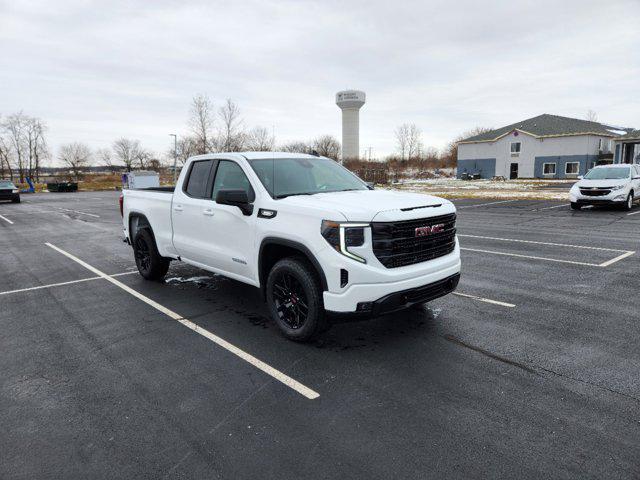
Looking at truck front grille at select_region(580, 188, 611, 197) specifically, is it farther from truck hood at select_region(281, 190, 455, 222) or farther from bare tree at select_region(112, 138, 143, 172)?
bare tree at select_region(112, 138, 143, 172)

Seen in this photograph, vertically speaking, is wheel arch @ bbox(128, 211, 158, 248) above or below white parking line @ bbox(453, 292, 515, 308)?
above

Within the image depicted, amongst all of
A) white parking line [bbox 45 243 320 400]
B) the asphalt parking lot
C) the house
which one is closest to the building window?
the house

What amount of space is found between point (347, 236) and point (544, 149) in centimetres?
5611

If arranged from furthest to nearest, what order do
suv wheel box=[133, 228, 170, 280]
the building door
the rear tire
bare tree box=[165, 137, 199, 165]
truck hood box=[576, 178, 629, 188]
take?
the building door
bare tree box=[165, 137, 199, 165]
the rear tire
truck hood box=[576, 178, 629, 188]
suv wheel box=[133, 228, 170, 280]

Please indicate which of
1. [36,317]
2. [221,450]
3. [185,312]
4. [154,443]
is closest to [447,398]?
[221,450]

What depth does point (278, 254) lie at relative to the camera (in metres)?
4.79

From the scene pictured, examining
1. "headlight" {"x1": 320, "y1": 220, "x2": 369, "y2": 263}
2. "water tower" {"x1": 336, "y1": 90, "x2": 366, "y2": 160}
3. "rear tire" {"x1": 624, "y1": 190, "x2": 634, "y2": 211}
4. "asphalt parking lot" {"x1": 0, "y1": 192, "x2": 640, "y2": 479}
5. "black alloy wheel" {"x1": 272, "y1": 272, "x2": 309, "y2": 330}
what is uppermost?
"water tower" {"x1": 336, "y1": 90, "x2": 366, "y2": 160}

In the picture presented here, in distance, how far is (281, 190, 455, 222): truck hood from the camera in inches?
158

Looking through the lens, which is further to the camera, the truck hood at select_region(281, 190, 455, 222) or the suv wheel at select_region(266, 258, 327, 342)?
the suv wheel at select_region(266, 258, 327, 342)

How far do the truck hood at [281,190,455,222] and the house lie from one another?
163 feet

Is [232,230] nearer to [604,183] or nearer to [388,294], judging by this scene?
[388,294]

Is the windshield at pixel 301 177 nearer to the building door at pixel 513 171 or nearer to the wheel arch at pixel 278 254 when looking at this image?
the wheel arch at pixel 278 254

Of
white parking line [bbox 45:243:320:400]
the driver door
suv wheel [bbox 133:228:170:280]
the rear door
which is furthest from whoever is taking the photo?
suv wheel [bbox 133:228:170:280]

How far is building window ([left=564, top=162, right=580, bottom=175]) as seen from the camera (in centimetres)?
4984
